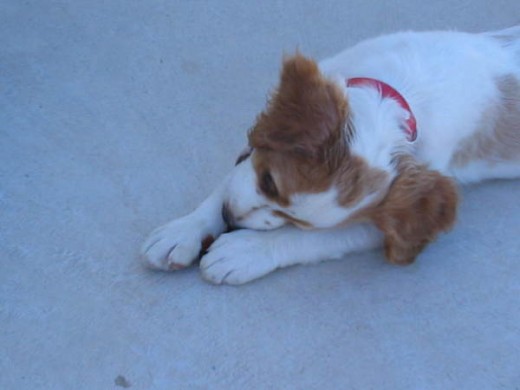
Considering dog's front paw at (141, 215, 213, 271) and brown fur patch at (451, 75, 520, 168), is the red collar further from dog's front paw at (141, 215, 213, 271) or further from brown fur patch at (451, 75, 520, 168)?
dog's front paw at (141, 215, 213, 271)

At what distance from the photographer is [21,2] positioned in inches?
154

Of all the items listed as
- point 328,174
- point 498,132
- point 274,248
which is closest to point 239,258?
point 274,248

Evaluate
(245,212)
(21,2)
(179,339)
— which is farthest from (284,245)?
(21,2)

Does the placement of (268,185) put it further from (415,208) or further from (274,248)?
(415,208)

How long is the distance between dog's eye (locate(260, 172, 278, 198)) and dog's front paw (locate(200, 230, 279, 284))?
0.24 metres

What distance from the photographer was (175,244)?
2629 millimetres

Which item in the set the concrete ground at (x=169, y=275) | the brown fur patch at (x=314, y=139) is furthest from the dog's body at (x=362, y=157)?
the concrete ground at (x=169, y=275)

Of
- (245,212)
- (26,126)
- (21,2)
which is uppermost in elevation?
(21,2)

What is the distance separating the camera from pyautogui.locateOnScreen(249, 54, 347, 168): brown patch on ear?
7.70 feet

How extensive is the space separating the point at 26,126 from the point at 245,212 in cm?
119

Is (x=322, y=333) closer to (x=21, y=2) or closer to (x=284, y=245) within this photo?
(x=284, y=245)

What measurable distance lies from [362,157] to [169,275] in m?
0.83

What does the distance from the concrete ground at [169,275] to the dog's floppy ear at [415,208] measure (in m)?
0.27

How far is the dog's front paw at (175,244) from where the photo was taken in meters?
2.60
